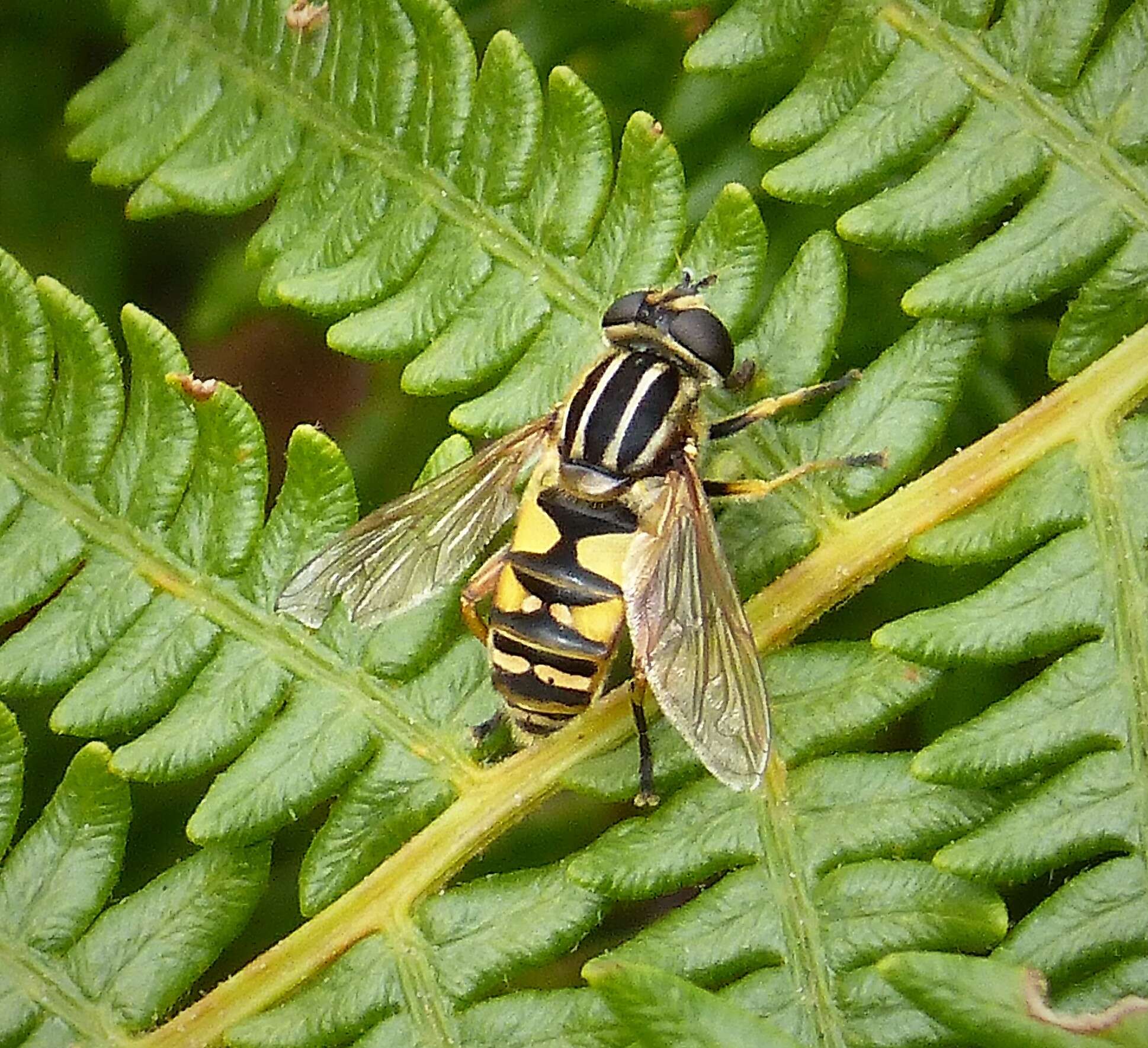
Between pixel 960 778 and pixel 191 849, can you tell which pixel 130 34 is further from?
pixel 960 778

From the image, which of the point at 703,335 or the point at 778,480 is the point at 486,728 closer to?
the point at 778,480

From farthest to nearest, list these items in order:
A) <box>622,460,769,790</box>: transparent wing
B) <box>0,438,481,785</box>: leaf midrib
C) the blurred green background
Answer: the blurred green background
<box>0,438,481,785</box>: leaf midrib
<box>622,460,769,790</box>: transparent wing

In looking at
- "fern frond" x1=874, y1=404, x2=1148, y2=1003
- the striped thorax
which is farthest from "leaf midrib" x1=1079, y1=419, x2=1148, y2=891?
the striped thorax

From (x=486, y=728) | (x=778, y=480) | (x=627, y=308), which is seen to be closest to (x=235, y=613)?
(x=486, y=728)

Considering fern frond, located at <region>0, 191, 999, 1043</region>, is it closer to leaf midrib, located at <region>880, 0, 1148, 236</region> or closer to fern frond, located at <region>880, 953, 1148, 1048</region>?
leaf midrib, located at <region>880, 0, 1148, 236</region>

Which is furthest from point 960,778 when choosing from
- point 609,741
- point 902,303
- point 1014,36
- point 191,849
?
point 191,849

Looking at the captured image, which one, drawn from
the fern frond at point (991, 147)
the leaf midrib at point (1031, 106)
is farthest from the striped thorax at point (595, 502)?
the leaf midrib at point (1031, 106)
